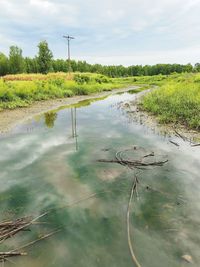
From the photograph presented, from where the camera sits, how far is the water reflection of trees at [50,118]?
10.1m

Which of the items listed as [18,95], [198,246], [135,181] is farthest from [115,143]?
[18,95]

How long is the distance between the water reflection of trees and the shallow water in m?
2.54

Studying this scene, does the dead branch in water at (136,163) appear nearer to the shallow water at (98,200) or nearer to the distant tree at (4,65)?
the shallow water at (98,200)

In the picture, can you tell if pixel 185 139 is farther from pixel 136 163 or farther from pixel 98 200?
pixel 98 200

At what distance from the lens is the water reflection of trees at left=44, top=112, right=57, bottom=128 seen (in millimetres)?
10086

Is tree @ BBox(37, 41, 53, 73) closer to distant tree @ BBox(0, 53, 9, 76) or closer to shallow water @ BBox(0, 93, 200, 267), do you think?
distant tree @ BBox(0, 53, 9, 76)

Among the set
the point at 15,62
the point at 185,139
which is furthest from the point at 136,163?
the point at 15,62

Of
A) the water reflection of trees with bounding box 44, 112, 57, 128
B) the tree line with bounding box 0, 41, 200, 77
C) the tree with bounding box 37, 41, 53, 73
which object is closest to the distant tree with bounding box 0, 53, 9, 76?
the tree line with bounding box 0, 41, 200, 77

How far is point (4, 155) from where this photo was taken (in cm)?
623

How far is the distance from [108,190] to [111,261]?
1692 millimetres

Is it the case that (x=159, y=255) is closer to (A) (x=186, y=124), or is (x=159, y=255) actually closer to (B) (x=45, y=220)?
(B) (x=45, y=220)

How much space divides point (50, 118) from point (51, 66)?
39752mm

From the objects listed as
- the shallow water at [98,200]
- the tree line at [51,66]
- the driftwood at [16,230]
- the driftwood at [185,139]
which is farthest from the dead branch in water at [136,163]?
the tree line at [51,66]

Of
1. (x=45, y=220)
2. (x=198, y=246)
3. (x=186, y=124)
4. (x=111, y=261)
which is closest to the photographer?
(x=111, y=261)
